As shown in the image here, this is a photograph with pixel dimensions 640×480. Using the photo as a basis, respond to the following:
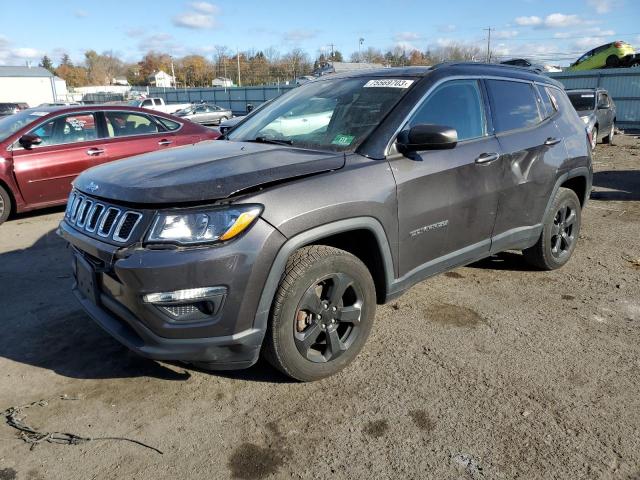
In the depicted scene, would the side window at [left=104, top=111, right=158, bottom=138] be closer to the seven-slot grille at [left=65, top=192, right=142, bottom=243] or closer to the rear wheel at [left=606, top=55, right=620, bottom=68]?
the seven-slot grille at [left=65, top=192, right=142, bottom=243]

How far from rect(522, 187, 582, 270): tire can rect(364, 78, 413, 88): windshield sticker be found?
1858 millimetres

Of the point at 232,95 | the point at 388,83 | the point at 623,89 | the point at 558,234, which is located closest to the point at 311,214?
the point at 388,83

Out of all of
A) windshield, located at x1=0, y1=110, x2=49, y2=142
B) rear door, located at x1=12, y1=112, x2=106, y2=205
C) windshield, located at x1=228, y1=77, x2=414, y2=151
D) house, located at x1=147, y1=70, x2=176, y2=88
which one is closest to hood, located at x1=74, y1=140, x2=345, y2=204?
windshield, located at x1=228, y1=77, x2=414, y2=151

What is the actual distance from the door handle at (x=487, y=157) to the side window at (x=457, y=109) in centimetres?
16

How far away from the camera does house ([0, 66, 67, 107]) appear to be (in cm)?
6962

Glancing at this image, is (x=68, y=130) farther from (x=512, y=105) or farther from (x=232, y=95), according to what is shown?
(x=232, y=95)

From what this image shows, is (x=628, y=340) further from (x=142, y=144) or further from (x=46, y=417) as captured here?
(x=142, y=144)

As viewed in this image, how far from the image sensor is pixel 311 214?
267 cm

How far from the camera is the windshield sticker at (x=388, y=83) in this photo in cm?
341

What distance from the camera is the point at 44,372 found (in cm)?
320

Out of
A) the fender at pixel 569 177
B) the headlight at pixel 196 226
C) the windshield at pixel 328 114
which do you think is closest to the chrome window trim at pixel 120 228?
the headlight at pixel 196 226

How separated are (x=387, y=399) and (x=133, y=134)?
6249 mm

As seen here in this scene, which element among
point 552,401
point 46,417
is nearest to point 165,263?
point 46,417

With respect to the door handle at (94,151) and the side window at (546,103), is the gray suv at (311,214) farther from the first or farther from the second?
the door handle at (94,151)
